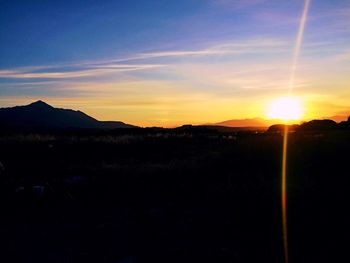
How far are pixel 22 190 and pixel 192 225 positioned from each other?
573 centimetres

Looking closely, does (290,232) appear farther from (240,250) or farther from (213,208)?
(213,208)

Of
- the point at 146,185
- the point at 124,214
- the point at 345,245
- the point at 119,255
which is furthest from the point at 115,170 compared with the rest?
the point at 345,245

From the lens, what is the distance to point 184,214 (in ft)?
32.6

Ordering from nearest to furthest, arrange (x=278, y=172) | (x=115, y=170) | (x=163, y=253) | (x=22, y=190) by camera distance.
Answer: (x=163, y=253) → (x=22, y=190) → (x=278, y=172) → (x=115, y=170)

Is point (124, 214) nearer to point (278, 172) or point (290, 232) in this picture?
point (290, 232)

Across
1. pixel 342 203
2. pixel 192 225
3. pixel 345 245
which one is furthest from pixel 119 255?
pixel 342 203

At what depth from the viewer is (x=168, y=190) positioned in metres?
12.5

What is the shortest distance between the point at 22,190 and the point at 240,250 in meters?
7.33

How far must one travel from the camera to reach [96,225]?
31.9ft

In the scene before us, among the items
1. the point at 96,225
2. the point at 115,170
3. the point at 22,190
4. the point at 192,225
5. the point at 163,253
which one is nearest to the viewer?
the point at 163,253

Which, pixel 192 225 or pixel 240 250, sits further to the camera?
pixel 192 225

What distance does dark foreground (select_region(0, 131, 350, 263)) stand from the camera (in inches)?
301

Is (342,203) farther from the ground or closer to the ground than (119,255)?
farther from the ground

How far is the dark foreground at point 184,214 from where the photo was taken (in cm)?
764
